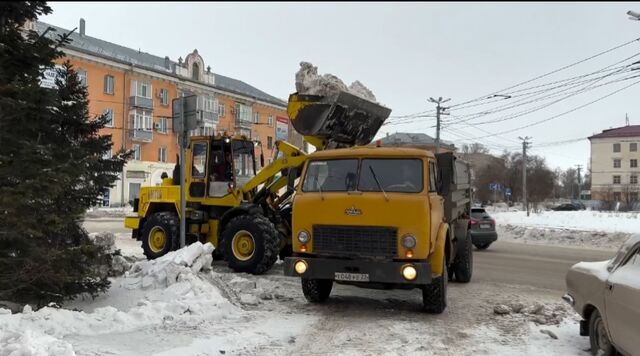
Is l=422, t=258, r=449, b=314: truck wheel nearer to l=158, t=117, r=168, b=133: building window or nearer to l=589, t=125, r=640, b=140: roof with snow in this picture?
l=158, t=117, r=168, b=133: building window

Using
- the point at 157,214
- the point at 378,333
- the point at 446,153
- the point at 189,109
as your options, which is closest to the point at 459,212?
the point at 446,153

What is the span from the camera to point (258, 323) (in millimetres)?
7723

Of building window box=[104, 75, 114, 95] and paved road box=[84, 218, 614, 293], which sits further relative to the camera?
building window box=[104, 75, 114, 95]

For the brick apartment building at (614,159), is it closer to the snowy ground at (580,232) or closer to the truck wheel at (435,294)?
the snowy ground at (580,232)

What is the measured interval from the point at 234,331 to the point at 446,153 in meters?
4.65

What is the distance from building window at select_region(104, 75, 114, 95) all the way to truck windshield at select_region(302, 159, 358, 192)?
4497 cm

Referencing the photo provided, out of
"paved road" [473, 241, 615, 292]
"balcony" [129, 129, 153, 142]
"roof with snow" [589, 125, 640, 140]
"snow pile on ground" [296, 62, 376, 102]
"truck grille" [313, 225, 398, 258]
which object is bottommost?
"paved road" [473, 241, 615, 292]

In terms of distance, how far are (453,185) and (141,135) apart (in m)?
46.8

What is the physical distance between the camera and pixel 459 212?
1122 centimetres

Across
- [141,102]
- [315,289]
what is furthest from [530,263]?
[141,102]

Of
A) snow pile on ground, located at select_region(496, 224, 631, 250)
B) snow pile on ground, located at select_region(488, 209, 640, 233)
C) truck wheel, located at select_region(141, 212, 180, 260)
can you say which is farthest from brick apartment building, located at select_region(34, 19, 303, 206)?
truck wheel, located at select_region(141, 212, 180, 260)

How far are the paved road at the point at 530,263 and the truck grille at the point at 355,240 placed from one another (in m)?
5.17

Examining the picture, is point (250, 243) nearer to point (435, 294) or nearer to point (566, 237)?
point (435, 294)

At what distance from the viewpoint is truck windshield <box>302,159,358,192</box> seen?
28.3ft
